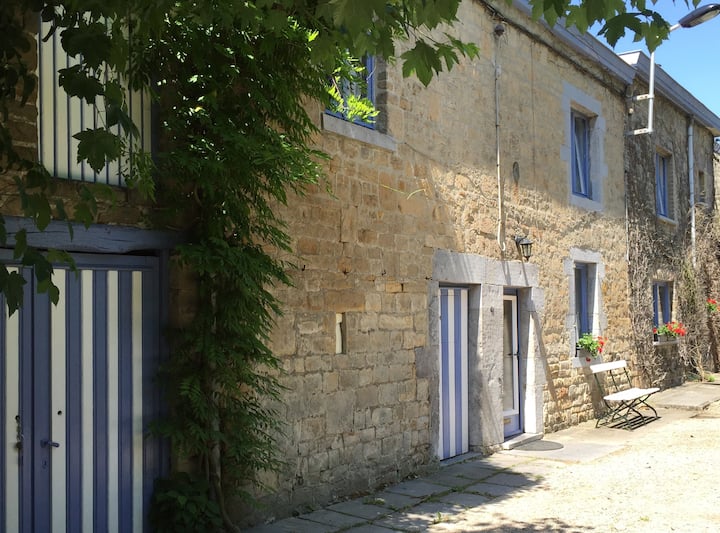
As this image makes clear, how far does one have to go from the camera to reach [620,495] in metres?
6.13

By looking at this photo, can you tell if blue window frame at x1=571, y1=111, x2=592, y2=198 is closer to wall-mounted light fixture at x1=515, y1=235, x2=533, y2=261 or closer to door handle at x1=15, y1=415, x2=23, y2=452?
wall-mounted light fixture at x1=515, y1=235, x2=533, y2=261

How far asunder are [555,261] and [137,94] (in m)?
6.21

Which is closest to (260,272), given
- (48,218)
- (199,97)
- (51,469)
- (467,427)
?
(199,97)

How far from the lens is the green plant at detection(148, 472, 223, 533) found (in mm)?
4527

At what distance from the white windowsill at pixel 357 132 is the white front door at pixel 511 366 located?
9.64 feet

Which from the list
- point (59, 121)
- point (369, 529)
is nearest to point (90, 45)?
Result: point (59, 121)

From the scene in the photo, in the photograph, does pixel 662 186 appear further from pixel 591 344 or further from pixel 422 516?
pixel 422 516

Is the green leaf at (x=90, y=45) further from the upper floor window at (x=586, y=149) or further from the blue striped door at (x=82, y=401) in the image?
the upper floor window at (x=586, y=149)

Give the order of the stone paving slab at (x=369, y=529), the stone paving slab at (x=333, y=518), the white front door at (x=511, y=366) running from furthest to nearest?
the white front door at (x=511, y=366)
the stone paving slab at (x=333, y=518)
the stone paving slab at (x=369, y=529)

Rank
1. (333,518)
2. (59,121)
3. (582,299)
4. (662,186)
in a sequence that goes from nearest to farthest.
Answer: (59,121) < (333,518) < (582,299) < (662,186)

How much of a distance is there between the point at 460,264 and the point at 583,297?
373 cm

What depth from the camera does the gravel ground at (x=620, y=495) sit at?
5312 millimetres

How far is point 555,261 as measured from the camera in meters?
9.51

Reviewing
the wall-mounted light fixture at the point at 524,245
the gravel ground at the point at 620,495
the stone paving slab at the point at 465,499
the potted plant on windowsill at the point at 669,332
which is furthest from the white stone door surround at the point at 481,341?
the potted plant on windowsill at the point at 669,332
